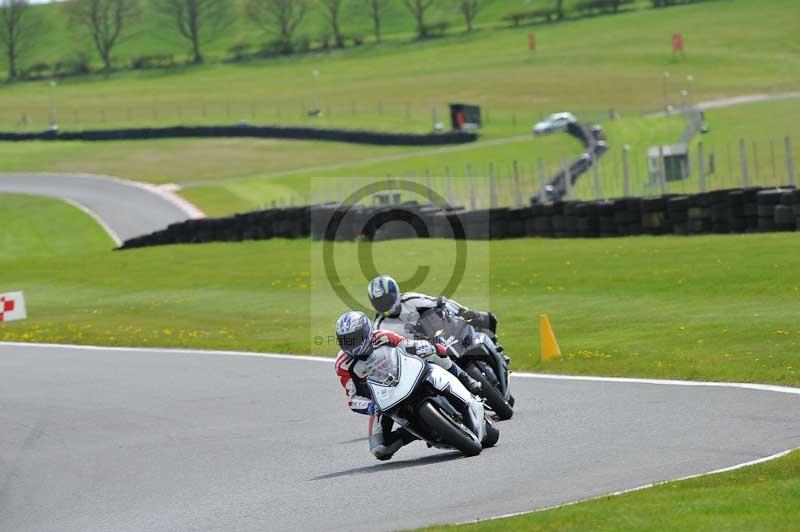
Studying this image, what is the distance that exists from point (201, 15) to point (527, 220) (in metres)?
130

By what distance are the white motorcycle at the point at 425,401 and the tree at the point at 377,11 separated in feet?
428

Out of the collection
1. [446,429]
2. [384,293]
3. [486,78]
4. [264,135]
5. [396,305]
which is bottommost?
[446,429]

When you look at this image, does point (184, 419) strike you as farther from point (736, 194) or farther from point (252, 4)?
point (252, 4)

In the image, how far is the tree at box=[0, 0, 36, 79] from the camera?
472 feet

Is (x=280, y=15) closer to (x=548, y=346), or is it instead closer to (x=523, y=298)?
(x=523, y=298)

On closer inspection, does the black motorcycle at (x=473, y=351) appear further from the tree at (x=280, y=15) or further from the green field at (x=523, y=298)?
the tree at (x=280, y=15)

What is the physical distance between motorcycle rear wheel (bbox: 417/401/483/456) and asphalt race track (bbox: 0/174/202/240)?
4058cm

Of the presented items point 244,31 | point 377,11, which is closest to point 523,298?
point 377,11

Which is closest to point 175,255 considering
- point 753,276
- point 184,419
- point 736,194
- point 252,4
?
point 736,194

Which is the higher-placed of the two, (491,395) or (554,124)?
(554,124)

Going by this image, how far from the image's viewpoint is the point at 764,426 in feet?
35.2

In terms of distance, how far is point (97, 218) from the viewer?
54.9 metres

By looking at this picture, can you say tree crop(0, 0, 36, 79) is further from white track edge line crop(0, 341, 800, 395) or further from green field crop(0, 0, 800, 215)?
white track edge line crop(0, 341, 800, 395)

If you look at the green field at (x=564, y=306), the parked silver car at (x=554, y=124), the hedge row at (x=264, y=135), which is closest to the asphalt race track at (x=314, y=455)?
the green field at (x=564, y=306)
